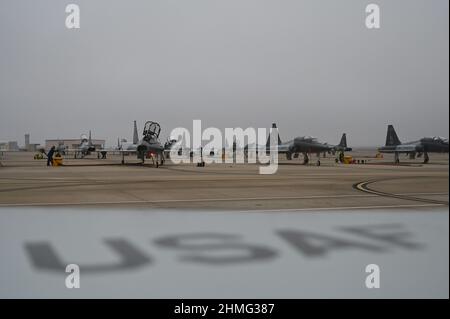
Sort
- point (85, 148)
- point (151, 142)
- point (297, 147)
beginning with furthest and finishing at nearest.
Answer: point (85, 148) < point (297, 147) < point (151, 142)

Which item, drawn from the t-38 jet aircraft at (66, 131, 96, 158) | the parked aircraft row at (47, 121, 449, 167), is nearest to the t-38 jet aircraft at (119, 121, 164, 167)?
the parked aircraft row at (47, 121, 449, 167)

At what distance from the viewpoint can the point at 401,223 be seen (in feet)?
24.3

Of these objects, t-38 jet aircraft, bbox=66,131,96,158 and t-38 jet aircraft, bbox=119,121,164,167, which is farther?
t-38 jet aircraft, bbox=66,131,96,158

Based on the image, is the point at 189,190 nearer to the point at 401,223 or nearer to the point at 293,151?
the point at 401,223

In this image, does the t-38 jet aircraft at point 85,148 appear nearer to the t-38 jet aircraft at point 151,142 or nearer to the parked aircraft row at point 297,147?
the parked aircraft row at point 297,147

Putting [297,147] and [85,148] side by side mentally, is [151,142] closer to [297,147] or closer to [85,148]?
[297,147]

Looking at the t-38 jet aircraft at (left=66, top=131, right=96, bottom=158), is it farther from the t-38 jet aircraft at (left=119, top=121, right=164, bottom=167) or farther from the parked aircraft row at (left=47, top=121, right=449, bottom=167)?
the t-38 jet aircraft at (left=119, top=121, right=164, bottom=167)

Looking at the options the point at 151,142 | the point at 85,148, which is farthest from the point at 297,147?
the point at 85,148

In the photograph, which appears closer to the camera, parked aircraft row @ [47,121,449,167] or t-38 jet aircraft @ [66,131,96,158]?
parked aircraft row @ [47,121,449,167]

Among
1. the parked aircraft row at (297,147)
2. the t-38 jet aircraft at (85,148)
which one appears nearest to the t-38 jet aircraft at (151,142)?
the parked aircraft row at (297,147)

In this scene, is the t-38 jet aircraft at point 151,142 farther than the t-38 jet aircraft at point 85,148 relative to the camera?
No
